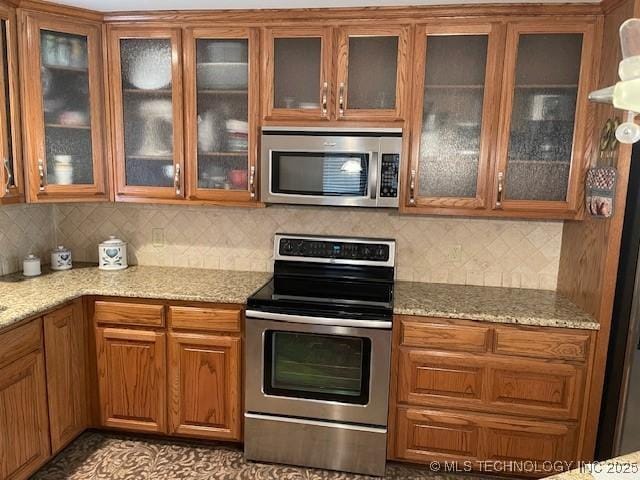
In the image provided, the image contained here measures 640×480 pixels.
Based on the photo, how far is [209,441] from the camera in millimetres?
2607

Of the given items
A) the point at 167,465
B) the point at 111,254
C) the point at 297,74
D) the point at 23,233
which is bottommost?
the point at 167,465

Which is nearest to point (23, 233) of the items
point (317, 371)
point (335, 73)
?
point (317, 371)

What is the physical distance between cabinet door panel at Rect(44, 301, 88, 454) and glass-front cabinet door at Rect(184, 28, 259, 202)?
917 millimetres

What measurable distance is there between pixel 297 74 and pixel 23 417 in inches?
83.0

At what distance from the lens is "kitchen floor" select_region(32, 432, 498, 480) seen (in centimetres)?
235

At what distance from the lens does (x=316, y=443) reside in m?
2.38

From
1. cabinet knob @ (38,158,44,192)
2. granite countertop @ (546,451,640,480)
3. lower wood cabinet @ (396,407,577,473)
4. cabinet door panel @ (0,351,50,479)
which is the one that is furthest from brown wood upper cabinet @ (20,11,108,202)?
granite countertop @ (546,451,640,480)

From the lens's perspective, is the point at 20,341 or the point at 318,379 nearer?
the point at 20,341

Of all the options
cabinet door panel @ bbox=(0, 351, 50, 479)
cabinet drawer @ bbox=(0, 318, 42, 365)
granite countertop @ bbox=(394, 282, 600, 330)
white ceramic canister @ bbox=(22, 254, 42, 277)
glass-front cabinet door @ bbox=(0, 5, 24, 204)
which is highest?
glass-front cabinet door @ bbox=(0, 5, 24, 204)

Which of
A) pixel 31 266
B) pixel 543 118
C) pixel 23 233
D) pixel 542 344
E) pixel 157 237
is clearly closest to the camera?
pixel 542 344

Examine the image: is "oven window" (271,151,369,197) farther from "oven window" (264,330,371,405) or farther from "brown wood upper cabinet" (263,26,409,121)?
"oven window" (264,330,371,405)

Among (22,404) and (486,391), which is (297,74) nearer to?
(486,391)

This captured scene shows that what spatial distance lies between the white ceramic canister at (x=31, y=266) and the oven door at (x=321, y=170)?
143 cm

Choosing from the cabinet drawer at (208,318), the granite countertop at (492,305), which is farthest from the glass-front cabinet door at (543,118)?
the cabinet drawer at (208,318)
